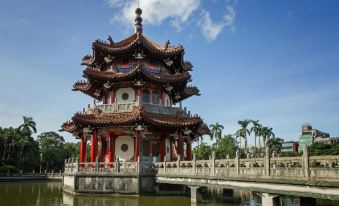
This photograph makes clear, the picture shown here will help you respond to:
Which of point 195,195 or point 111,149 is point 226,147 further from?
point 195,195

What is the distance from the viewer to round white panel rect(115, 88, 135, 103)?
27.9 meters

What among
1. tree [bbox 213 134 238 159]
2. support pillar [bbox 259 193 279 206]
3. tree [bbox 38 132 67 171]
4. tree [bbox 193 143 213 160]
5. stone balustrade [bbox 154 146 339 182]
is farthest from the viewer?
tree [bbox 38 132 67 171]

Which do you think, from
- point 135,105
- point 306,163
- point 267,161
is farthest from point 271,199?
point 135,105

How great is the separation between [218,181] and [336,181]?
23.0ft

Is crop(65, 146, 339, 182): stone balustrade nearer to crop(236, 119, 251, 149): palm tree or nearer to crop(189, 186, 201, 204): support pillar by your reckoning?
crop(189, 186, 201, 204): support pillar

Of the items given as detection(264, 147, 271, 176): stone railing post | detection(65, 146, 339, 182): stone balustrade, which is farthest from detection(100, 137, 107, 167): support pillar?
detection(264, 147, 271, 176): stone railing post

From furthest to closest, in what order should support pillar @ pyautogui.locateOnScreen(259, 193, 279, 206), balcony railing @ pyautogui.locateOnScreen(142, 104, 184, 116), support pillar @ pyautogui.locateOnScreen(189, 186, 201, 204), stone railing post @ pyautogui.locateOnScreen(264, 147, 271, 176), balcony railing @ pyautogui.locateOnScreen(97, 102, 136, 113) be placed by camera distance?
balcony railing @ pyautogui.locateOnScreen(142, 104, 184, 116), balcony railing @ pyautogui.locateOnScreen(97, 102, 136, 113), support pillar @ pyautogui.locateOnScreen(189, 186, 201, 204), support pillar @ pyautogui.locateOnScreen(259, 193, 279, 206), stone railing post @ pyautogui.locateOnScreen(264, 147, 271, 176)

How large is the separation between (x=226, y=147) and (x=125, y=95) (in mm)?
38010

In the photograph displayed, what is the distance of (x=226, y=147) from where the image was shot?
6253 centimetres

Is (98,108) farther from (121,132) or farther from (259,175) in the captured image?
(259,175)

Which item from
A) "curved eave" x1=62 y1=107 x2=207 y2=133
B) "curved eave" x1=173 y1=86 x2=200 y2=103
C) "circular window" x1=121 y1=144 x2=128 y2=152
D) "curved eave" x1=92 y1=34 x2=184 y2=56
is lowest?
"circular window" x1=121 y1=144 x2=128 y2=152

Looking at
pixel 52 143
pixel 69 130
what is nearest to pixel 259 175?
pixel 69 130

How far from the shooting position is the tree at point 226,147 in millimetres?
61375

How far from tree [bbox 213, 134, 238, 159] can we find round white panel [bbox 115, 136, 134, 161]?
34.4m
